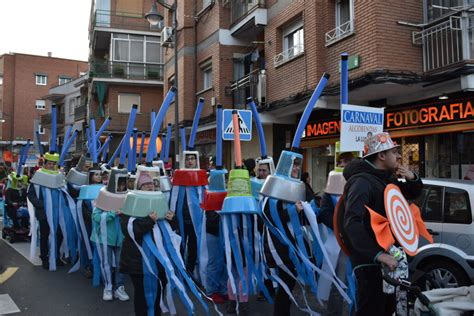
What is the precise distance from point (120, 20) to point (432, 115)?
22963mm

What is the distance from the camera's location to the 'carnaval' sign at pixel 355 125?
4.86m

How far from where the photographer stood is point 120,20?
92.4 ft

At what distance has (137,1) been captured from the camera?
29.0m

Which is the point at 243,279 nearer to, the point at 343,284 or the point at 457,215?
the point at 343,284

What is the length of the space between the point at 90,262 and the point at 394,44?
23.4 ft

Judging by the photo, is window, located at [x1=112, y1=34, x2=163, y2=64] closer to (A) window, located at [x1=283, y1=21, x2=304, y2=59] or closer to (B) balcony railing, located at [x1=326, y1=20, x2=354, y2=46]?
(A) window, located at [x1=283, y1=21, x2=304, y2=59]

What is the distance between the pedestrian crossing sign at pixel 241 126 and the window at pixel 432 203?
2.79m

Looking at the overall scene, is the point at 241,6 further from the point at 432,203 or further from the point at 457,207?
the point at 457,207

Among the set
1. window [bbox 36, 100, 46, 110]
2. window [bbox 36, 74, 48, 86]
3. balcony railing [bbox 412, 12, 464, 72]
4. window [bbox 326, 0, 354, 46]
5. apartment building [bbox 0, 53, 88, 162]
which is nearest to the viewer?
balcony railing [bbox 412, 12, 464, 72]

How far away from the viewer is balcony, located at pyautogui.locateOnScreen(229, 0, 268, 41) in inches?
539

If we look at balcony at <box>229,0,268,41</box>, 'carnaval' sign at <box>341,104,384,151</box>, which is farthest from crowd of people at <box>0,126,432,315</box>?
balcony at <box>229,0,268,41</box>

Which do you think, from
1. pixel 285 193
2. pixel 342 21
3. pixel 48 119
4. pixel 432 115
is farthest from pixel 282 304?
pixel 48 119

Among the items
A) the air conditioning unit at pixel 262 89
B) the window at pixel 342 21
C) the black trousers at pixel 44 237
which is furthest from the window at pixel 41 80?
the black trousers at pixel 44 237

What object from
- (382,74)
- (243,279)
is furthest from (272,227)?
(382,74)
